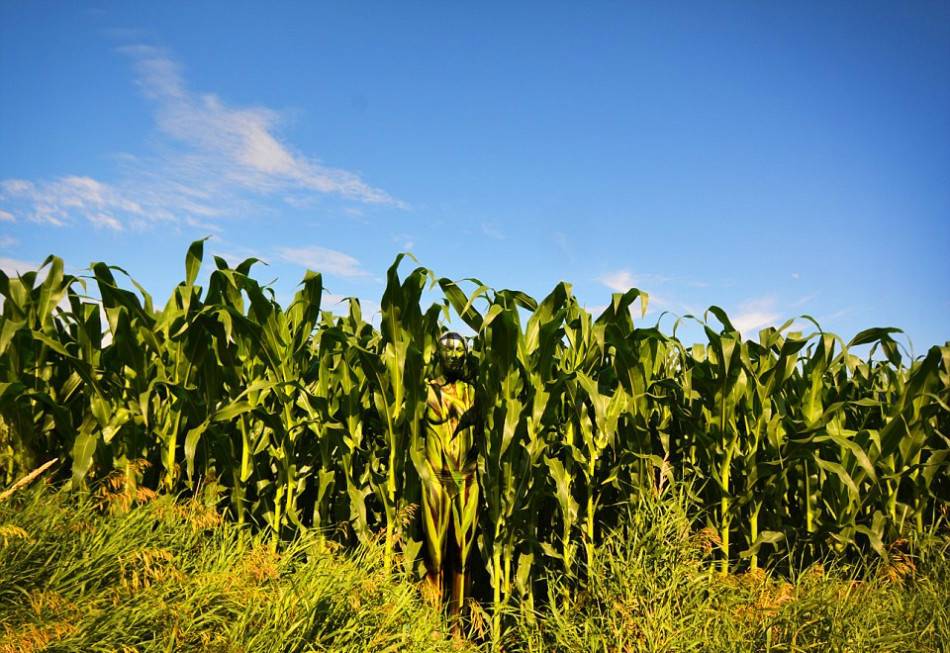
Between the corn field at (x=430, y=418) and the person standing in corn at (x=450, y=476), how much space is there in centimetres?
1

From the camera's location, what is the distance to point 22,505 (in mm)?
2318

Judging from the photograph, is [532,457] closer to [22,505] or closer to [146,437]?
[146,437]

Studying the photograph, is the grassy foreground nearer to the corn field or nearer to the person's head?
the corn field

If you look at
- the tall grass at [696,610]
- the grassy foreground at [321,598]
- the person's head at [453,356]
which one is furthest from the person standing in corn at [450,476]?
the tall grass at [696,610]

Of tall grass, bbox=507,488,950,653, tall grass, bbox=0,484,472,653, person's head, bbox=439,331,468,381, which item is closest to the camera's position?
tall grass, bbox=0,484,472,653

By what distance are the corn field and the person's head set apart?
0.18 feet

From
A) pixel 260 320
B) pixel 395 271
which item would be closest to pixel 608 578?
pixel 395 271

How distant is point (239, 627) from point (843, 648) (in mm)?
2041

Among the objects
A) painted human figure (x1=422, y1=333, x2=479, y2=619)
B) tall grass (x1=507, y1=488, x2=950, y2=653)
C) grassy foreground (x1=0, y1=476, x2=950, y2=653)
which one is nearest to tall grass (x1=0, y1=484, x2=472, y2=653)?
grassy foreground (x1=0, y1=476, x2=950, y2=653)

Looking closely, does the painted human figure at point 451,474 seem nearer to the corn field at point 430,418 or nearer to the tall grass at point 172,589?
the corn field at point 430,418

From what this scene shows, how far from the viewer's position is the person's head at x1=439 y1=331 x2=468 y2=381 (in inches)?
117

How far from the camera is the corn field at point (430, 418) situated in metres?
2.63

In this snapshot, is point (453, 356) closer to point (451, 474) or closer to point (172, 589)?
point (451, 474)

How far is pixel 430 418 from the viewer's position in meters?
2.83
